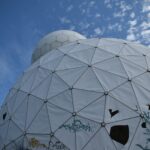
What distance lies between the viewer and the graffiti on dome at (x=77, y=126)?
12413 mm

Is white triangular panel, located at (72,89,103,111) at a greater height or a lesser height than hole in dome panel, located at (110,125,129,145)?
greater

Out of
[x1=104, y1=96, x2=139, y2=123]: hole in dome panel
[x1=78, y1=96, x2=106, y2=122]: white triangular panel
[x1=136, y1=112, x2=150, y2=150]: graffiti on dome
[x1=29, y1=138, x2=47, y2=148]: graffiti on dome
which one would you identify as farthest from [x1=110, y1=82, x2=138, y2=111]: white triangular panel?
[x1=29, y1=138, x2=47, y2=148]: graffiti on dome

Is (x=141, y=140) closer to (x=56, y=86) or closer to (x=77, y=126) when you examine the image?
(x=77, y=126)

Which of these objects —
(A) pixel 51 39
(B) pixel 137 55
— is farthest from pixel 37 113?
(A) pixel 51 39

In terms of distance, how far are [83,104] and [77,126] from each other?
1093 mm

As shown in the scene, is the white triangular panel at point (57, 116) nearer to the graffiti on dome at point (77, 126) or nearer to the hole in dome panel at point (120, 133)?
the graffiti on dome at point (77, 126)

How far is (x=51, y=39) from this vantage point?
22.9 meters

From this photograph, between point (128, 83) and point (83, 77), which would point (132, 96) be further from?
point (83, 77)

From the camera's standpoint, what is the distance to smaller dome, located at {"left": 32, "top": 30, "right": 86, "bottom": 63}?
22609 millimetres

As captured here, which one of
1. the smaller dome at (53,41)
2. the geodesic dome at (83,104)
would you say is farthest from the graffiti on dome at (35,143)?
the smaller dome at (53,41)

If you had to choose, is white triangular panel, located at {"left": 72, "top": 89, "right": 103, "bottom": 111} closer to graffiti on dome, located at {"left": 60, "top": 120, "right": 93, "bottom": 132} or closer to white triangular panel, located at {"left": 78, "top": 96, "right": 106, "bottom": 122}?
white triangular panel, located at {"left": 78, "top": 96, "right": 106, "bottom": 122}

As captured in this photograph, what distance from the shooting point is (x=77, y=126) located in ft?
41.2

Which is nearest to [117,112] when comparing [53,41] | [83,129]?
[83,129]

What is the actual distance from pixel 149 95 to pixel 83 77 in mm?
3326
